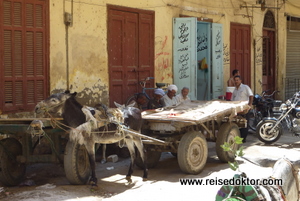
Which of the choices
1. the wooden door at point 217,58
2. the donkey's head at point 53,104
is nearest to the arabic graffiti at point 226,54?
the wooden door at point 217,58

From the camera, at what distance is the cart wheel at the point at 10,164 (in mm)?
6848

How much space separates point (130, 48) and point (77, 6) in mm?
1833

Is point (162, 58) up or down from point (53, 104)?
up

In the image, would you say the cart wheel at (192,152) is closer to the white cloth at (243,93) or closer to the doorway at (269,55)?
the white cloth at (243,93)

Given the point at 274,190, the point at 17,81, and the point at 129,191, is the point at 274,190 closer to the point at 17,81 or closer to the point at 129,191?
the point at 129,191

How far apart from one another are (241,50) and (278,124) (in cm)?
529

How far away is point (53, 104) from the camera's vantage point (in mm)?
6613

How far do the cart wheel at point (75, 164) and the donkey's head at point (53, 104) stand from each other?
49cm

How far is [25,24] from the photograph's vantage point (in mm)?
8578

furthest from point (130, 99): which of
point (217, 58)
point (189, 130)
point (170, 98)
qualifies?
point (217, 58)

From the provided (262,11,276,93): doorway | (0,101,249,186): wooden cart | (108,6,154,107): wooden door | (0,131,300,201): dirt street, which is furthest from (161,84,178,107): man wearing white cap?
(262,11,276,93): doorway

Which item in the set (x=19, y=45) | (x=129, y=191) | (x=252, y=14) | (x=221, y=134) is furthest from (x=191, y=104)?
(x=252, y=14)

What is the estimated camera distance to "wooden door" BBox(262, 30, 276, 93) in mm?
17500

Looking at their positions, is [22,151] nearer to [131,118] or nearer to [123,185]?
[123,185]
